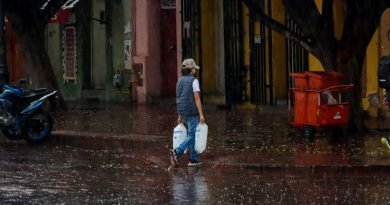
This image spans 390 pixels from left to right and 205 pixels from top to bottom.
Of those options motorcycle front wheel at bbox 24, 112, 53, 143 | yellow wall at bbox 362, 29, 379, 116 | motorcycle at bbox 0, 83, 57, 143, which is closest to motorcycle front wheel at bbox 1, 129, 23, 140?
motorcycle at bbox 0, 83, 57, 143

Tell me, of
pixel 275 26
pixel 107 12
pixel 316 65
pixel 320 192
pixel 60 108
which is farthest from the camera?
pixel 107 12

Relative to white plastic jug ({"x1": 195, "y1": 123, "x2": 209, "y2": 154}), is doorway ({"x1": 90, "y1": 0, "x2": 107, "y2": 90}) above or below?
above

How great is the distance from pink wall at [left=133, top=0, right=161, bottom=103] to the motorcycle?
9.84m

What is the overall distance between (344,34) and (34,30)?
380 inches

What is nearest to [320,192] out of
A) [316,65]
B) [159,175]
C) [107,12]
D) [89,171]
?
[159,175]

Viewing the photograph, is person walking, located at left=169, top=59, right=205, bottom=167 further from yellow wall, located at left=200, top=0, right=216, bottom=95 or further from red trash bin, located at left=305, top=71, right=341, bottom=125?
yellow wall, located at left=200, top=0, right=216, bottom=95

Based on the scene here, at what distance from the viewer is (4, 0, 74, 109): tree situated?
77.8ft

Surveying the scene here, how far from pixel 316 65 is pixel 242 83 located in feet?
8.92

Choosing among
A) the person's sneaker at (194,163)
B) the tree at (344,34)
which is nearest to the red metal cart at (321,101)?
the tree at (344,34)

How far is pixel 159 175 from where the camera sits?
13.7 meters

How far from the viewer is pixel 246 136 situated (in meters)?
17.8

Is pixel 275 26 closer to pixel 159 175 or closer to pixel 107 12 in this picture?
pixel 159 175

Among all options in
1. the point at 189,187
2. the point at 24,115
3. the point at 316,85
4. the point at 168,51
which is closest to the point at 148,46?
Result: the point at 168,51

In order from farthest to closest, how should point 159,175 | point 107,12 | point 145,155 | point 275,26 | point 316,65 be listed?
point 107,12, point 316,65, point 275,26, point 145,155, point 159,175
